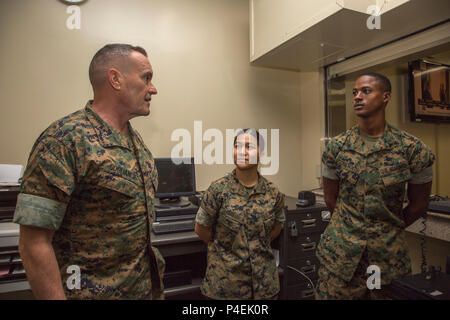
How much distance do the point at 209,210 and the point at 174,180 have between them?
61cm

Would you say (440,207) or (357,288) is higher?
(440,207)

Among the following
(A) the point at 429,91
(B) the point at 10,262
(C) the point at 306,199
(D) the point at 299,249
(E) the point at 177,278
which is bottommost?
(E) the point at 177,278

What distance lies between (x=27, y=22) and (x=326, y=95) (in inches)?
96.6

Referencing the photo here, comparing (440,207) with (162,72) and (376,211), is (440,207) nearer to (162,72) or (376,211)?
(376,211)

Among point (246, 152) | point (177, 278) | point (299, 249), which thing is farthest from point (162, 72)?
point (299, 249)

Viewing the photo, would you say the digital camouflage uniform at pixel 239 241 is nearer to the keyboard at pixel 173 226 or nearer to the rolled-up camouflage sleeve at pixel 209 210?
the rolled-up camouflage sleeve at pixel 209 210

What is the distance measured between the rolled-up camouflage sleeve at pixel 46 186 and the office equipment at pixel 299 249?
1427mm

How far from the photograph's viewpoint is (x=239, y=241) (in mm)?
1402

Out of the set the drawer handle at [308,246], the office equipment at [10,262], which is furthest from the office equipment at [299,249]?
the office equipment at [10,262]

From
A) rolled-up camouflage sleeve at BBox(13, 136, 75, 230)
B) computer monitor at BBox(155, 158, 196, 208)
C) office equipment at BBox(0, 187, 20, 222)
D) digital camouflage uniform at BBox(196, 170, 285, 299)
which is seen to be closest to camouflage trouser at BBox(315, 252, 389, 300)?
digital camouflage uniform at BBox(196, 170, 285, 299)

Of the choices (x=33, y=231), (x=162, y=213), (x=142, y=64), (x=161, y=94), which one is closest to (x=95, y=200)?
(x=33, y=231)

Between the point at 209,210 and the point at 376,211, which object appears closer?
the point at 376,211

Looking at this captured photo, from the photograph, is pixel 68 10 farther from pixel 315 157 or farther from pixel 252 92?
pixel 315 157

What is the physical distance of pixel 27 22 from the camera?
1.84 metres
